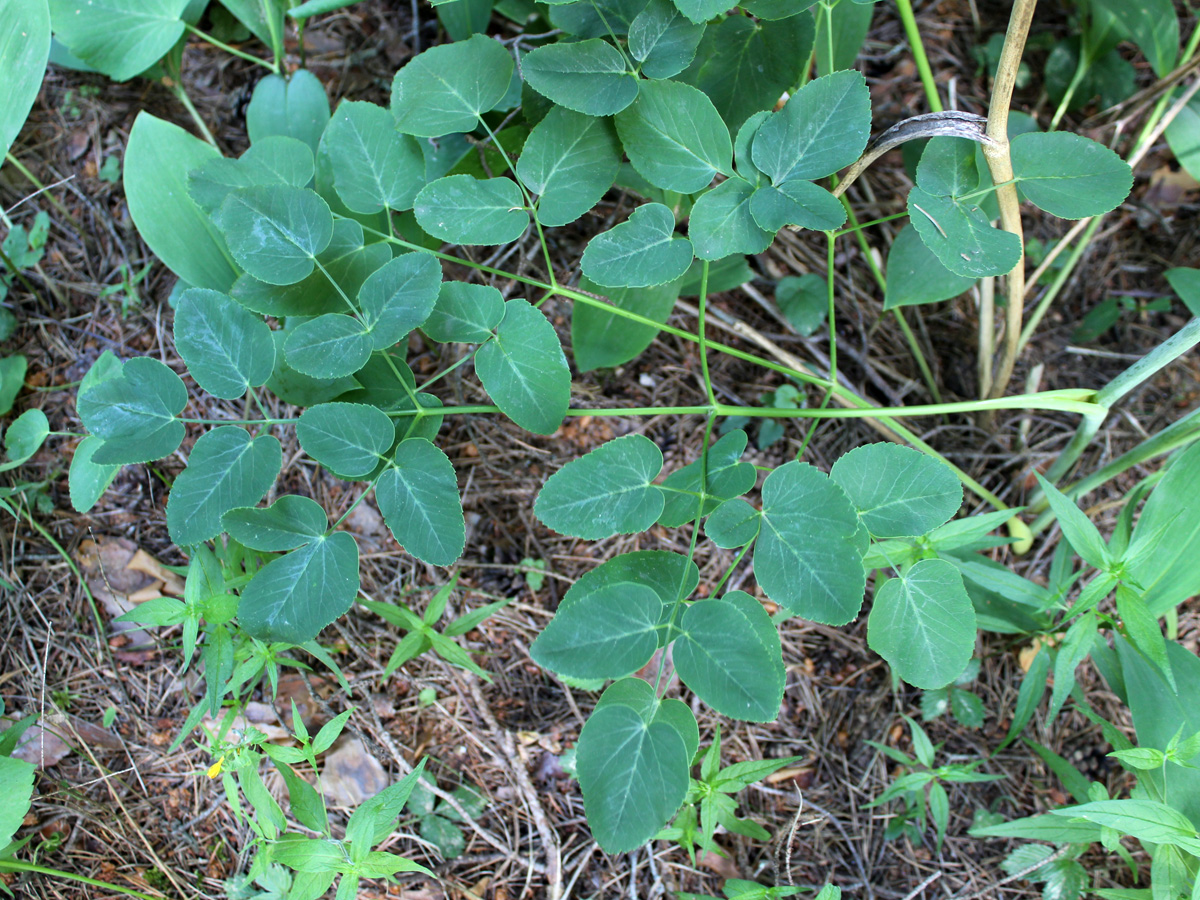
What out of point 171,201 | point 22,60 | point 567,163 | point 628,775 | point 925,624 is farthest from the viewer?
point 171,201

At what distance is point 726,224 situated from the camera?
108 centimetres

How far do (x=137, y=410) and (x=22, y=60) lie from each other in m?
0.74

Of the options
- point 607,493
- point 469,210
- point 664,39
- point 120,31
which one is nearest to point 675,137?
point 664,39

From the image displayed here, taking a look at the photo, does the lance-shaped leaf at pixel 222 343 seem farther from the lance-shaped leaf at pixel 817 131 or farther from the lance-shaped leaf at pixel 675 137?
the lance-shaped leaf at pixel 817 131

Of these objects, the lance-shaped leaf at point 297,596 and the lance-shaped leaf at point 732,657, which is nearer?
the lance-shaped leaf at point 732,657

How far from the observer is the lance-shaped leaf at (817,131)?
1.03 meters

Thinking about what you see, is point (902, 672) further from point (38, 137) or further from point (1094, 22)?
point (38, 137)

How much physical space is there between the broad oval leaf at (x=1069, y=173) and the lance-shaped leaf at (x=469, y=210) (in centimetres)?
75

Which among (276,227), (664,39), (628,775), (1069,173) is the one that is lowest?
(628,775)

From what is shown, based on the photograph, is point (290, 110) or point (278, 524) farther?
point (290, 110)

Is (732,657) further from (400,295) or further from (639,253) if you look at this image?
(400,295)

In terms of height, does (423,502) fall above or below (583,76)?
below

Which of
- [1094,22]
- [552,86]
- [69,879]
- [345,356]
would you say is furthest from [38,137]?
[1094,22]

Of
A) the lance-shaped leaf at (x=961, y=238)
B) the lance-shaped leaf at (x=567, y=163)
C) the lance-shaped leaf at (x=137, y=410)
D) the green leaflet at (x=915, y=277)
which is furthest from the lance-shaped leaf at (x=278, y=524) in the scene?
the green leaflet at (x=915, y=277)
